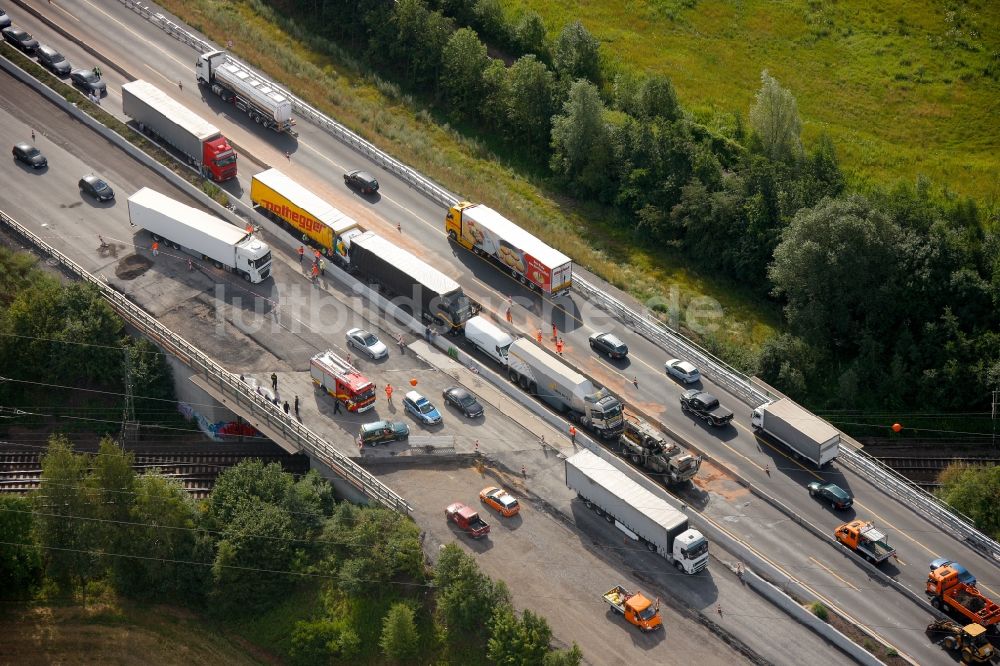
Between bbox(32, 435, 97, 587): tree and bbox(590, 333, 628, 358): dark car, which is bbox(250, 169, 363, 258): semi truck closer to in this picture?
bbox(590, 333, 628, 358): dark car

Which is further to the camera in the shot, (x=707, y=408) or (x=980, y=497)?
(x=707, y=408)

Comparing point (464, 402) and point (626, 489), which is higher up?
point (626, 489)

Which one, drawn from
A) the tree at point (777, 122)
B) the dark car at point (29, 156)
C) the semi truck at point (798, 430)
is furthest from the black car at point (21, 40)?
the semi truck at point (798, 430)

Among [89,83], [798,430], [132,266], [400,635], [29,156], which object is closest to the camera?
[400,635]

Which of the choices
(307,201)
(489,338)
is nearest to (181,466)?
(489,338)

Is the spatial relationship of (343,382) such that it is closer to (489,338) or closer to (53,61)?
(489,338)

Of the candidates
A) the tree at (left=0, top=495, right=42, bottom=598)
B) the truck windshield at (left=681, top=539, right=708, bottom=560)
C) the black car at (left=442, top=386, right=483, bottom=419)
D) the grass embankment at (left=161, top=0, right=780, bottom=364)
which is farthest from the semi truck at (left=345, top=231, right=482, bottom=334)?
the tree at (left=0, top=495, right=42, bottom=598)
